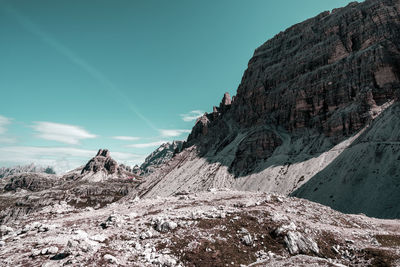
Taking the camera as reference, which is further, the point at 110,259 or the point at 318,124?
the point at 318,124

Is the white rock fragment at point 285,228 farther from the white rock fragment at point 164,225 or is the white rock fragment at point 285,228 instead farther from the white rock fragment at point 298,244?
the white rock fragment at point 164,225

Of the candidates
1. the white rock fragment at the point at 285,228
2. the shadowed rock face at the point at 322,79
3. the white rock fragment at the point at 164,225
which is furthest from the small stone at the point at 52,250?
the shadowed rock face at the point at 322,79

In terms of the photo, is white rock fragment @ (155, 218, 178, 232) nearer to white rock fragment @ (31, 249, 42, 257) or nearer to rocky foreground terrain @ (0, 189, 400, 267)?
rocky foreground terrain @ (0, 189, 400, 267)

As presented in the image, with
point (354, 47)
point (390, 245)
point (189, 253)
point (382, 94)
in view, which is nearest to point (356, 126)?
point (382, 94)

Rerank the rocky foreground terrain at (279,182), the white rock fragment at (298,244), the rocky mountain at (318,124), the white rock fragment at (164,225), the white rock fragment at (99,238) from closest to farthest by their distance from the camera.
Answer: the white rock fragment at (99,238) < the rocky foreground terrain at (279,182) < the white rock fragment at (298,244) < the white rock fragment at (164,225) < the rocky mountain at (318,124)

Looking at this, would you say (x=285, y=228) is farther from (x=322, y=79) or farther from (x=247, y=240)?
(x=322, y=79)

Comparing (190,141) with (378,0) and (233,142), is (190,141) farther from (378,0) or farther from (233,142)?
(378,0)

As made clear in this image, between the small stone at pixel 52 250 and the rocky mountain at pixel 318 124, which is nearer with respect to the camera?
the small stone at pixel 52 250

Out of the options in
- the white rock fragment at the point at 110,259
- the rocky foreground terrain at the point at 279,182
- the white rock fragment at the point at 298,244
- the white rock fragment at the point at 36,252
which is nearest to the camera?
the white rock fragment at the point at 110,259

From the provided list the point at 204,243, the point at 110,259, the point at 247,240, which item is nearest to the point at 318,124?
the point at 247,240

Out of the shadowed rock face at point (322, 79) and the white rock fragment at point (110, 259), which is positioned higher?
the shadowed rock face at point (322, 79)

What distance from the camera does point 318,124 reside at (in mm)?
93188

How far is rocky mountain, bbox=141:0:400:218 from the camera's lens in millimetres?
59094

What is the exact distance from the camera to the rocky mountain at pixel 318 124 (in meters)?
59.1
